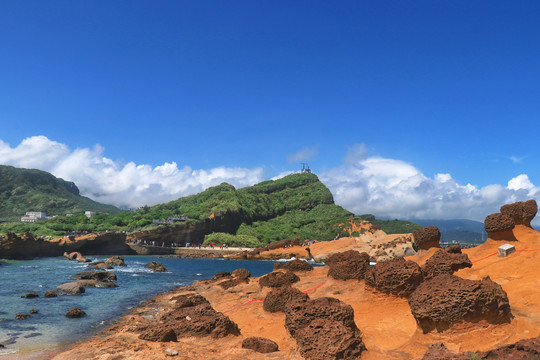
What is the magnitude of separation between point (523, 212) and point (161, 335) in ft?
71.6

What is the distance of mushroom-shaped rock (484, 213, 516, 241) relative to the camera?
1947 centimetres

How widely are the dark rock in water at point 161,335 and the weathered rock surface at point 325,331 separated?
14.5 ft

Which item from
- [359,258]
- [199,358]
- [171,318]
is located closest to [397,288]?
[359,258]

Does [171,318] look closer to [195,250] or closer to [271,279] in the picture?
[271,279]

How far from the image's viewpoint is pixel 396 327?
38.8 ft

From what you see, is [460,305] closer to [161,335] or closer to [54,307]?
[161,335]

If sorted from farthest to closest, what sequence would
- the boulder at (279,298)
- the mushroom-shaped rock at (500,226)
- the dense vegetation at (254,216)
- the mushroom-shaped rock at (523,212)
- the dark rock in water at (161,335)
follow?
the dense vegetation at (254,216) < the mushroom-shaped rock at (523,212) < the mushroom-shaped rock at (500,226) < the boulder at (279,298) < the dark rock in water at (161,335)

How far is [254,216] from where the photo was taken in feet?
465

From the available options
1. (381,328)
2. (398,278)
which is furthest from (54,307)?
Result: (398,278)

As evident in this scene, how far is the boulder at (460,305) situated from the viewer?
8.98 meters

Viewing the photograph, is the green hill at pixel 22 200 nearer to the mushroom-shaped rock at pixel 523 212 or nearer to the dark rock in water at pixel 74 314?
the dark rock in water at pixel 74 314

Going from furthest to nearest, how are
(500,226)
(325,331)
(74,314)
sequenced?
(500,226) → (74,314) → (325,331)

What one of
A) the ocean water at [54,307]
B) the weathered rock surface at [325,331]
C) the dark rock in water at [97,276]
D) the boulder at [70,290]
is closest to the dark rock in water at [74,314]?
the ocean water at [54,307]

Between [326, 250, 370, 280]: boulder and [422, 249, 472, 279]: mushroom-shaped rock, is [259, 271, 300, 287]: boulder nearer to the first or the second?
[326, 250, 370, 280]: boulder
